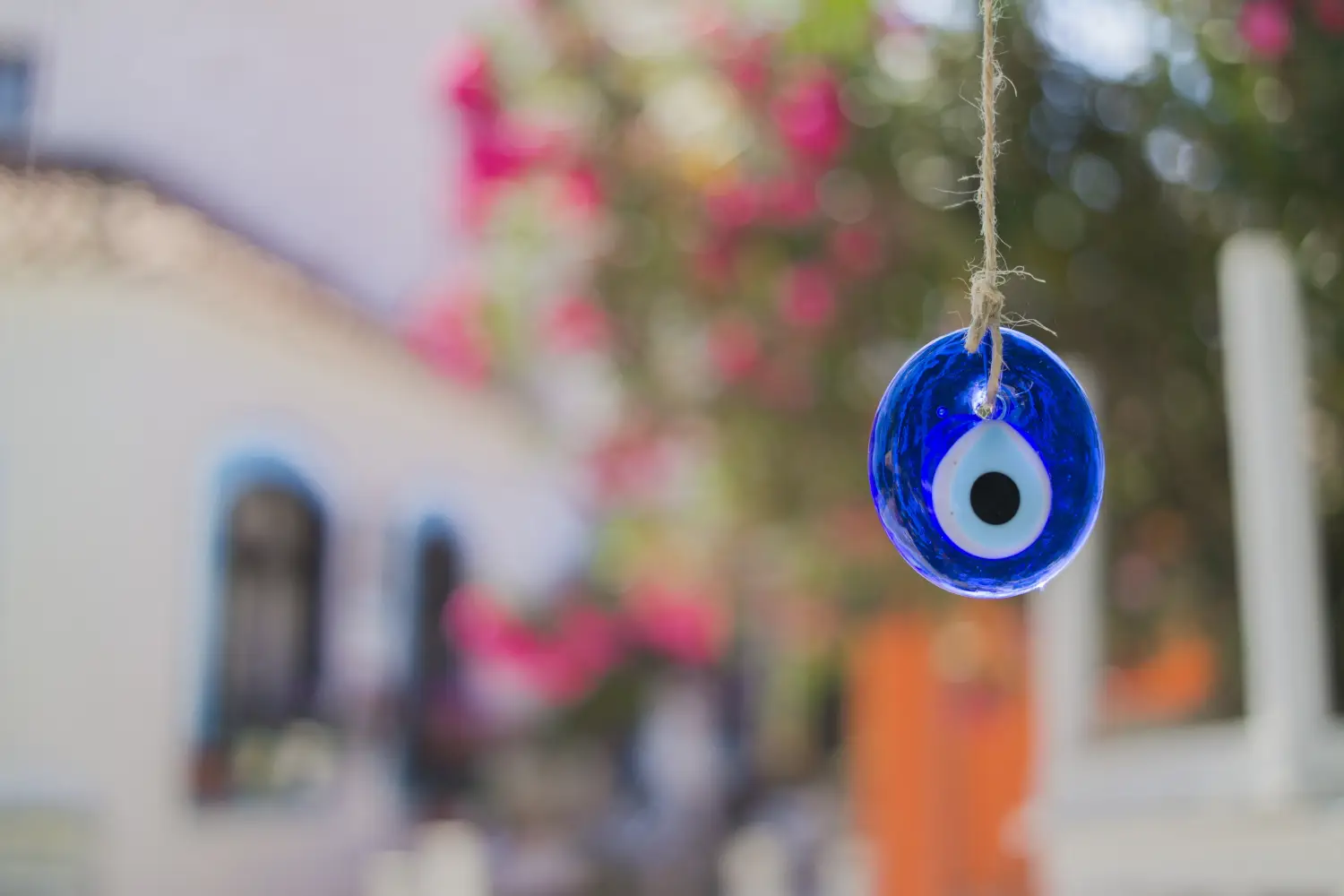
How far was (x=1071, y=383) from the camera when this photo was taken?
1008 millimetres

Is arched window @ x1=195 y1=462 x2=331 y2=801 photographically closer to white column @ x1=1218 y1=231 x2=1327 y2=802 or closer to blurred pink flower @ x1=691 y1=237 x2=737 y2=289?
blurred pink flower @ x1=691 y1=237 x2=737 y2=289

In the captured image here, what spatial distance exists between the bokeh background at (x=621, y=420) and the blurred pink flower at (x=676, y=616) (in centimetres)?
3

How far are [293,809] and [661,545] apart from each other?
2.39 metres

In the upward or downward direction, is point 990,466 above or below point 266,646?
below

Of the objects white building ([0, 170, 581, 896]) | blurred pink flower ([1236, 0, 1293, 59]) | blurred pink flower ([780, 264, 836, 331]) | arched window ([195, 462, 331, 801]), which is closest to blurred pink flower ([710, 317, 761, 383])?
blurred pink flower ([780, 264, 836, 331])

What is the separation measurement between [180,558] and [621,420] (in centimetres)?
196

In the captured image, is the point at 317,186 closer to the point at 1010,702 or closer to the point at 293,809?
the point at 293,809

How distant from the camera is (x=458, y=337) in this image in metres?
4.92

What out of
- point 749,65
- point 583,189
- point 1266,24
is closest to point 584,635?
point 583,189

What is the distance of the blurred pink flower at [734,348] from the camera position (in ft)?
13.0

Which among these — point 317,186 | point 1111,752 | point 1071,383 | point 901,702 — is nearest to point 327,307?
point 317,186

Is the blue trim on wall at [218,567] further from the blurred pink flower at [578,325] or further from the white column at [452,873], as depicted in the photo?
the blurred pink flower at [578,325]

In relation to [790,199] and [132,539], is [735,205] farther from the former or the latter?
[132,539]

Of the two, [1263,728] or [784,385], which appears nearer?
[1263,728]
